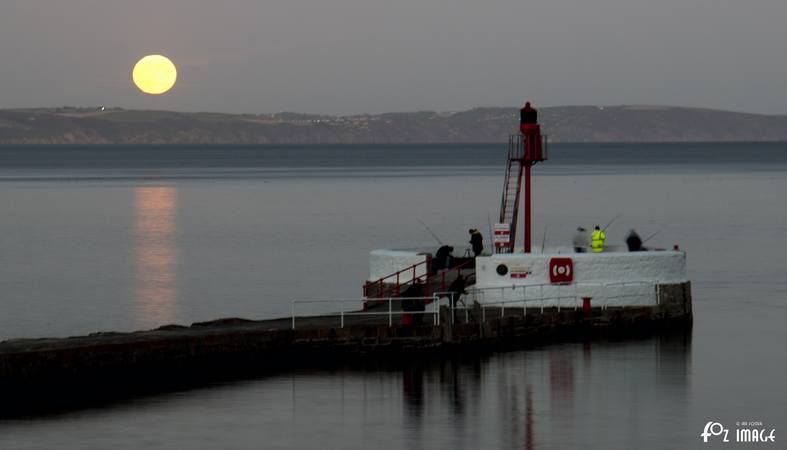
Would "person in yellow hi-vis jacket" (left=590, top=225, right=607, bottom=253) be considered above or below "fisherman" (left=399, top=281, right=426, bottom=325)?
above

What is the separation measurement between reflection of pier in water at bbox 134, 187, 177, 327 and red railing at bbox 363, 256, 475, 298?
13491 millimetres

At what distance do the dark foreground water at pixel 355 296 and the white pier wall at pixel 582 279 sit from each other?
2075 mm

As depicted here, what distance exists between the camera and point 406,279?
4906 cm

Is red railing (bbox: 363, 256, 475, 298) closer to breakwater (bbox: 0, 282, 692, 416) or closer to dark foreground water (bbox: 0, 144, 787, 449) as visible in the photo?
breakwater (bbox: 0, 282, 692, 416)

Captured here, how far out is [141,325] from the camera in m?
58.6

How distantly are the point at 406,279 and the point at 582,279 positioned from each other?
19.7 feet

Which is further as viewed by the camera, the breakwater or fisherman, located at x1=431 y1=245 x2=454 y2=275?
fisherman, located at x1=431 y1=245 x2=454 y2=275

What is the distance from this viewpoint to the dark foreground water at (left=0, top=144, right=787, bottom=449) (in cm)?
3369

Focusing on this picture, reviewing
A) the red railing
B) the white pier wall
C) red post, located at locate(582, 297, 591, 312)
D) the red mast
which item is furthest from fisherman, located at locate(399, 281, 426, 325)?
the red mast

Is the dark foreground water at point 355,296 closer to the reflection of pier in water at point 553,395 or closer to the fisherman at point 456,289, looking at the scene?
the reflection of pier in water at point 553,395

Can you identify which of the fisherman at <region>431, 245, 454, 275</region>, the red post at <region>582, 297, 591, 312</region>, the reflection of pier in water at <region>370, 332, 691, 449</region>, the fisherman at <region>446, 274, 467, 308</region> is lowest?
the reflection of pier in water at <region>370, 332, 691, 449</region>

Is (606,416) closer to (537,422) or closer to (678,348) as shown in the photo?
(537,422)

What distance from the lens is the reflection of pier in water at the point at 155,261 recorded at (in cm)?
6388

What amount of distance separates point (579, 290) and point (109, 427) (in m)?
19.3
